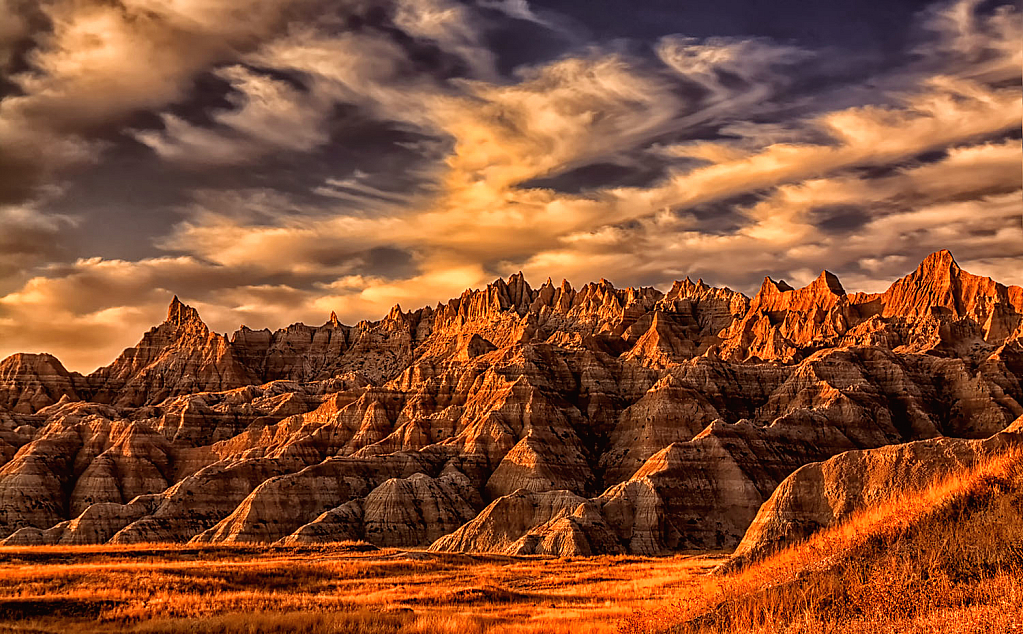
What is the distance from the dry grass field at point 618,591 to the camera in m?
16.5

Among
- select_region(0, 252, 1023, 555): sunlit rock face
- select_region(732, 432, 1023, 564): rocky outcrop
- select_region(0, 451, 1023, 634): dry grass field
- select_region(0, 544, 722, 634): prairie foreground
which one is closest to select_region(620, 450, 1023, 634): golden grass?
select_region(0, 451, 1023, 634): dry grass field

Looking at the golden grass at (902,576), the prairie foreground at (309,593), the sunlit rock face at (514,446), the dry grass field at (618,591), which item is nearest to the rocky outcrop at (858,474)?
the prairie foreground at (309,593)

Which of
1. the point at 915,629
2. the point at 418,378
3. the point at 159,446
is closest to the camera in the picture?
the point at 915,629

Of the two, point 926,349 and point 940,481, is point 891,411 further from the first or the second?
point 940,481

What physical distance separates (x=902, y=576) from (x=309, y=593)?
91.3 ft

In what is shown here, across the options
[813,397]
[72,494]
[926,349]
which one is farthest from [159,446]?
[926,349]

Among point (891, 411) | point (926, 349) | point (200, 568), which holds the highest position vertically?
point (926, 349)

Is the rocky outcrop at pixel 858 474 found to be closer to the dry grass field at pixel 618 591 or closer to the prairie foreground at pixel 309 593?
the prairie foreground at pixel 309 593

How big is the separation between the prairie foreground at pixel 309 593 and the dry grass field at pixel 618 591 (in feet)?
0.32

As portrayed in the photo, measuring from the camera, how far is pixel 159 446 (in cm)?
15338

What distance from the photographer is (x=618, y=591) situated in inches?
1660

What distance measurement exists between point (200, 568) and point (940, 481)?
114 ft

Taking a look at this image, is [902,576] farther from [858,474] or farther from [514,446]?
[514,446]

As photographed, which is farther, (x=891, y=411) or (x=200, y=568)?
(x=891, y=411)
